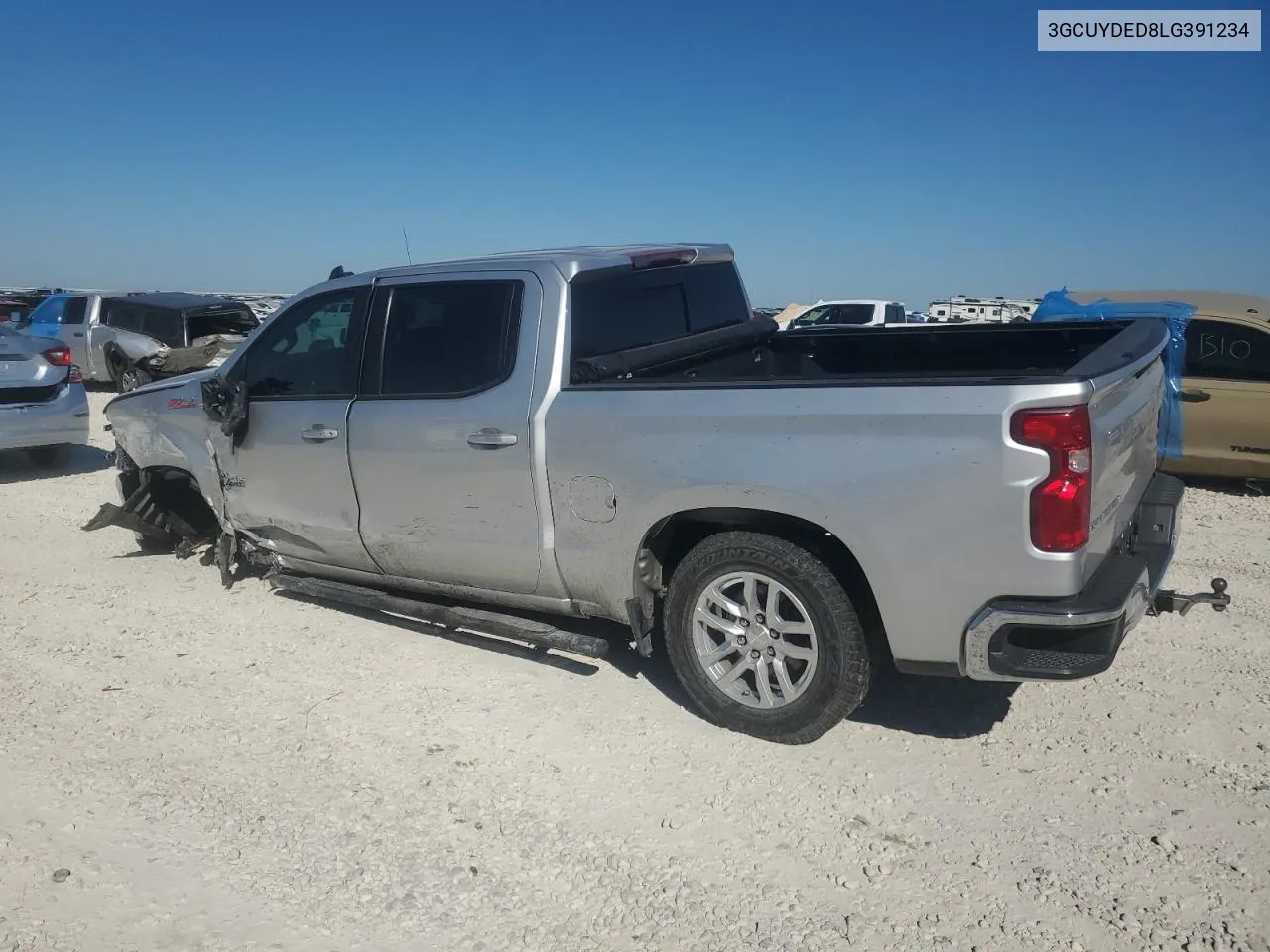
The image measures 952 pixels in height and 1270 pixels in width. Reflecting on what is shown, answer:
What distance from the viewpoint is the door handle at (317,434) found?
4.90 m

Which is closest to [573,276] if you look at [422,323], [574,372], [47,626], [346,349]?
[574,372]

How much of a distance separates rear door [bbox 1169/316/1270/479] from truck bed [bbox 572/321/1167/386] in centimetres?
381

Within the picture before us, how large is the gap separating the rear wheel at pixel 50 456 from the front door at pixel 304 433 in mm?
6325

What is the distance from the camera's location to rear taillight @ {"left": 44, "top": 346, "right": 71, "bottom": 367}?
9633 mm

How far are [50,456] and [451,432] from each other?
8663 millimetres

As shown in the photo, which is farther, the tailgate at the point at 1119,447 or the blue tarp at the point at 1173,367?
the blue tarp at the point at 1173,367

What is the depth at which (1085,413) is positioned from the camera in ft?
9.97

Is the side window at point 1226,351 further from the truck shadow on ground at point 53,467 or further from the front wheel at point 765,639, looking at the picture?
the truck shadow on ground at point 53,467

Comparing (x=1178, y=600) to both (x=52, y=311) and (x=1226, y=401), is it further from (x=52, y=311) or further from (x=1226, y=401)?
(x=52, y=311)

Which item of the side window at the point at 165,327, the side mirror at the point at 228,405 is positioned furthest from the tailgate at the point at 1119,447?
the side window at the point at 165,327

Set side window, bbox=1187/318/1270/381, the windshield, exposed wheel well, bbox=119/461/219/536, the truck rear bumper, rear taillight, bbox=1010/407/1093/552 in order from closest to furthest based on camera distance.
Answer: rear taillight, bbox=1010/407/1093/552, the truck rear bumper, exposed wheel well, bbox=119/461/219/536, side window, bbox=1187/318/1270/381, the windshield

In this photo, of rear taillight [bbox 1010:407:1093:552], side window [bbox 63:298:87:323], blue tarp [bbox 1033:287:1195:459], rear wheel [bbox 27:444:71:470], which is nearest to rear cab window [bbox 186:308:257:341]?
side window [bbox 63:298:87:323]

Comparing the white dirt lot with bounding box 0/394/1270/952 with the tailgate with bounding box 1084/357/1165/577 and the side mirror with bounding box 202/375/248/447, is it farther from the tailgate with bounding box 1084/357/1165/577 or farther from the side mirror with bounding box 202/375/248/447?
the side mirror with bounding box 202/375/248/447

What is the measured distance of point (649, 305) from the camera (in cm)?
471
